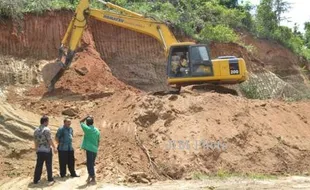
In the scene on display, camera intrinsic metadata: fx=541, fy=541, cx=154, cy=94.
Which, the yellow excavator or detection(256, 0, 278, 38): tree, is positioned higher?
detection(256, 0, 278, 38): tree

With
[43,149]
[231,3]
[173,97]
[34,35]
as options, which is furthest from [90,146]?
[231,3]

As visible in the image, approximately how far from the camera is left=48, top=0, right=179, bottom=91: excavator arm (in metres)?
18.3

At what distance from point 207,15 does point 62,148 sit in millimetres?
21034

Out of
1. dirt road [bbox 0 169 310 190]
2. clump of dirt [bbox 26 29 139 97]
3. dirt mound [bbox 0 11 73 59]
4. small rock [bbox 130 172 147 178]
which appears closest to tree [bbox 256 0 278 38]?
clump of dirt [bbox 26 29 139 97]

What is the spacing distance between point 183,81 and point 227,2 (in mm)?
23022

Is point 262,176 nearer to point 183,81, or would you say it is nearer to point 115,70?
point 183,81

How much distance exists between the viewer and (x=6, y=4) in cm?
2117

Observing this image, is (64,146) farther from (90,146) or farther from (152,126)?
(152,126)

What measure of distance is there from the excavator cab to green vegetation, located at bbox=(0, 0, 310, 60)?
7.30m

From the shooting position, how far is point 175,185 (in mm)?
11953

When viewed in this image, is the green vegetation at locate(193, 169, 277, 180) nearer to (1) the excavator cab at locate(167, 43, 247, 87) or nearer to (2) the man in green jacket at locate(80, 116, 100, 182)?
A: (2) the man in green jacket at locate(80, 116, 100, 182)

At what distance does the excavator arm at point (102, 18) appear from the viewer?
1828 cm

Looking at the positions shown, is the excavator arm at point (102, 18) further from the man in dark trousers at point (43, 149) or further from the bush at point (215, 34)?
the bush at point (215, 34)

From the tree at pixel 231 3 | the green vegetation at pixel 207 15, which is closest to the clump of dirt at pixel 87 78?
the green vegetation at pixel 207 15
